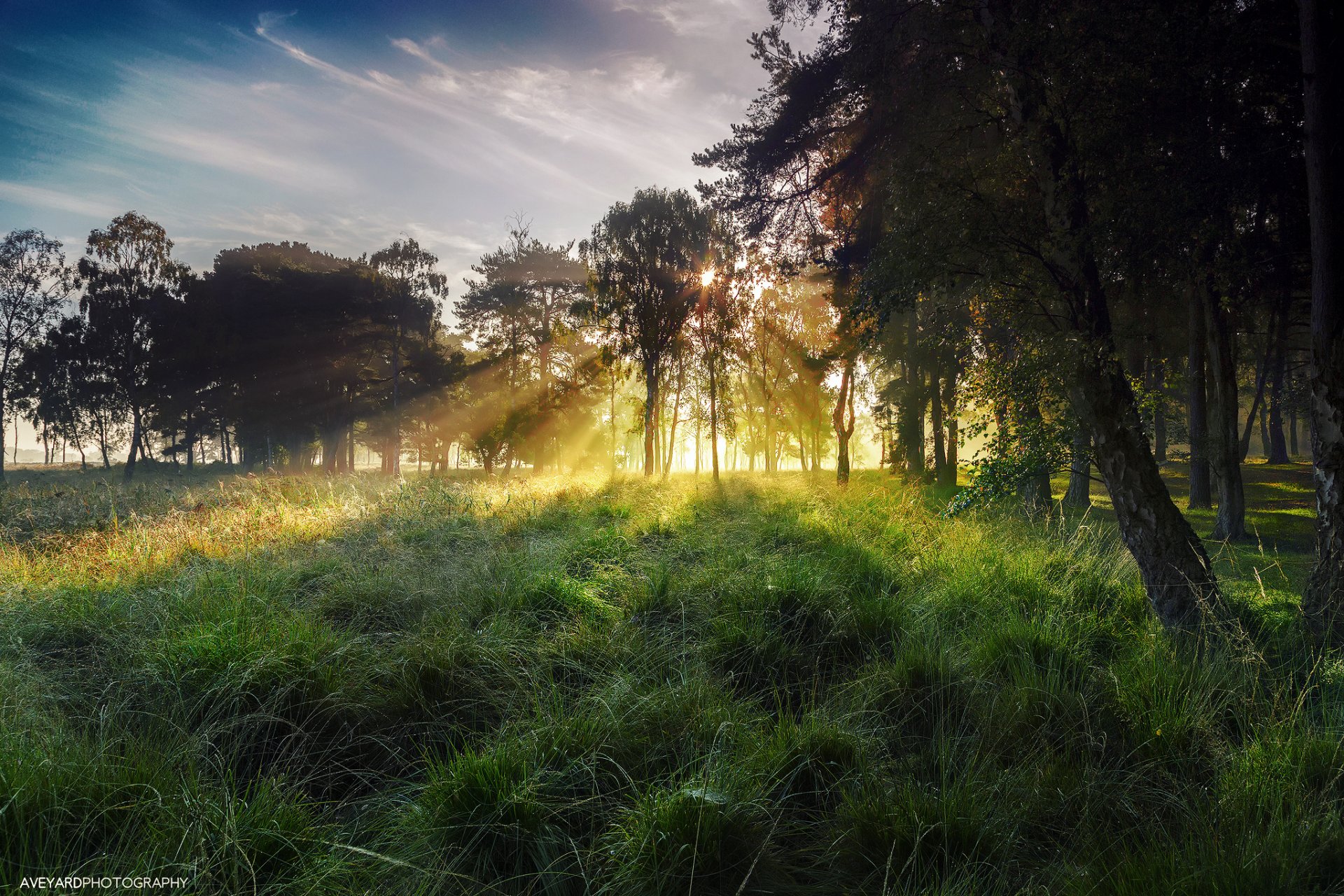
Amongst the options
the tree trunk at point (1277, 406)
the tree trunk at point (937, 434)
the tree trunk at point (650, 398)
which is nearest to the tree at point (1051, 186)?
the tree trunk at point (937, 434)

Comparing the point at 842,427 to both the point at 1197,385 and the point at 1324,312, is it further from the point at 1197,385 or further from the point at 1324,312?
the point at 1324,312

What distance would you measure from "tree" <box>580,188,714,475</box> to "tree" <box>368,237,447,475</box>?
49.7ft

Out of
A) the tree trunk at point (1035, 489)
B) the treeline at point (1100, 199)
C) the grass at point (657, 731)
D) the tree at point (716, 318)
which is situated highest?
the tree at point (716, 318)

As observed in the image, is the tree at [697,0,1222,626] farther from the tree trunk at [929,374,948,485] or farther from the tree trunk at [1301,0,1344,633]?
the tree trunk at [929,374,948,485]

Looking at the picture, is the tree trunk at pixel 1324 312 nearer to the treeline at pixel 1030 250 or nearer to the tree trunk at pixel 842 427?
the treeline at pixel 1030 250

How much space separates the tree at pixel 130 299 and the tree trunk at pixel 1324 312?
127 feet

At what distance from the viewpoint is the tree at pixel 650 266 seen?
23.2m

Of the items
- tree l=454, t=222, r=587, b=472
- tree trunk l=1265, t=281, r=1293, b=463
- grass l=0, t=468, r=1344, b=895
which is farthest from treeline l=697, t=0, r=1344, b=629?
tree l=454, t=222, r=587, b=472

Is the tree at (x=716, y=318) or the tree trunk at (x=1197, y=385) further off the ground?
the tree at (x=716, y=318)

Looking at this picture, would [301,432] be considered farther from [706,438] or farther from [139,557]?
[139,557]

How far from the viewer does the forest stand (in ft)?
7.47

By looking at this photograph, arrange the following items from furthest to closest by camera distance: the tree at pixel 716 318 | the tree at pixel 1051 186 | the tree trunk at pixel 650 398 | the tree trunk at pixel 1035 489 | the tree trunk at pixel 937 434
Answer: the tree trunk at pixel 650 398 < the tree at pixel 716 318 < the tree trunk at pixel 937 434 < the tree trunk at pixel 1035 489 < the tree at pixel 1051 186

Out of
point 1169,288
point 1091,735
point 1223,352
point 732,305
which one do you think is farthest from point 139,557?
point 732,305

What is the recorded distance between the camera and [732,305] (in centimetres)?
2366
